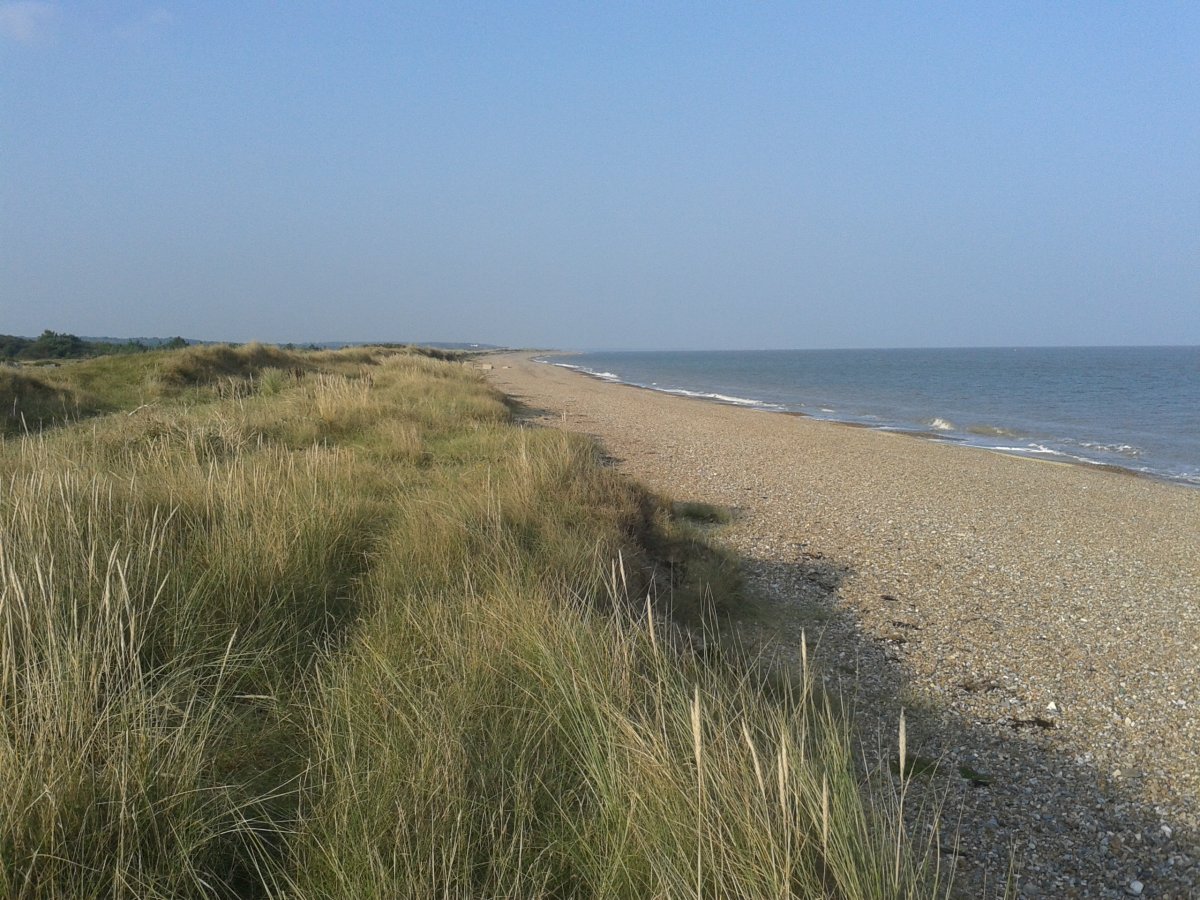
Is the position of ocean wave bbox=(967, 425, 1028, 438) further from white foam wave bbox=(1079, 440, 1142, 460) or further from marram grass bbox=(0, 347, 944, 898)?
marram grass bbox=(0, 347, 944, 898)

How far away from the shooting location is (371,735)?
251 centimetres

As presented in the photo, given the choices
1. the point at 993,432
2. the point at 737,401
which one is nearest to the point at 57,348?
the point at 737,401

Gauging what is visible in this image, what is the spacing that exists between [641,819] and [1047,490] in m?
13.3

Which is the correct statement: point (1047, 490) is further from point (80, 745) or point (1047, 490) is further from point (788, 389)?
point (788, 389)

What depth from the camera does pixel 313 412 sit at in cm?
1179

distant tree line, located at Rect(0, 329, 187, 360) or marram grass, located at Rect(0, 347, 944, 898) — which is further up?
distant tree line, located at Rect(0, 329, 187, 360)

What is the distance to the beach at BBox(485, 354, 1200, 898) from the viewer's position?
11.4 feet

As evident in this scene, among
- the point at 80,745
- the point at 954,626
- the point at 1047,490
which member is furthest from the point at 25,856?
the point at 1047,490

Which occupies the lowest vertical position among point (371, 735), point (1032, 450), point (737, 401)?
point (1032, 450)

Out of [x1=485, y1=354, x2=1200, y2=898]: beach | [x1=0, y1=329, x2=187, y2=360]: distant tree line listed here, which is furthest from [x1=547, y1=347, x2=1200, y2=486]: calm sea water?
[x1=0, y1=329, x2=187, y2=360]: distant tree line

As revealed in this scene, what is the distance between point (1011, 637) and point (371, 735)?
5.33 metres

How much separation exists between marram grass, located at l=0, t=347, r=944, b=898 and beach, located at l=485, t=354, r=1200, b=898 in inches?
35.0

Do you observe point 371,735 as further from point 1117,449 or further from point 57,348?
point 57,348

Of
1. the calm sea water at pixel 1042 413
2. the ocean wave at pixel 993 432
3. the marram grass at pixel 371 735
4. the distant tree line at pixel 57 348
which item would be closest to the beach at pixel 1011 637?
the marram grass at pixel 371 735
